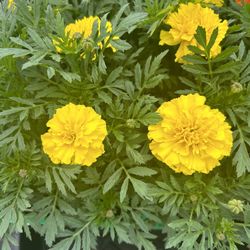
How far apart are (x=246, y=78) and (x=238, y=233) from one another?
0.29 metres

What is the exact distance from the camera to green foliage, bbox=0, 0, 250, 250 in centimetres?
86

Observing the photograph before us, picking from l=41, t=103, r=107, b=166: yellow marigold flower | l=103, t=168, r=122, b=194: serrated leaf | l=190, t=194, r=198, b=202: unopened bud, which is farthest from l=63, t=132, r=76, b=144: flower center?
l=190, t=194, r=198, b=202: unopened bud

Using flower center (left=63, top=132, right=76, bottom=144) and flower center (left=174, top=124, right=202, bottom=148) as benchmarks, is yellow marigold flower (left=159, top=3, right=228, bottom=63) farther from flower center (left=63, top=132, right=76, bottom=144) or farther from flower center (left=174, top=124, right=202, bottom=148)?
flower center (left=63, top=132, right=76, bottom=144)

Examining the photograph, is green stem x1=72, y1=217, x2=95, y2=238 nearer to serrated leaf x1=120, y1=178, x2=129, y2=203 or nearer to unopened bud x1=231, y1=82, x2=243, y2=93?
A: serrated leaf x1=120, y1=178, x2=129, y2=203

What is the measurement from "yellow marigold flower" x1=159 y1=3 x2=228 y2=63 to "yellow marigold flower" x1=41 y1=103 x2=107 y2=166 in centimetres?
21

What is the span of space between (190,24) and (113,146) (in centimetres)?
27

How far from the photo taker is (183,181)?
3.04 feet

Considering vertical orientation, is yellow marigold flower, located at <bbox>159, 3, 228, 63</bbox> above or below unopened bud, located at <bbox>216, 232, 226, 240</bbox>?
above

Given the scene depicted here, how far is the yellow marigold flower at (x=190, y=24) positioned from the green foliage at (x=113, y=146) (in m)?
0.02

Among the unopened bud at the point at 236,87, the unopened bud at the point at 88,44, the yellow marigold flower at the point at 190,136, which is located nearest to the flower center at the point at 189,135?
the yellow marigold flower at the point at 190,136

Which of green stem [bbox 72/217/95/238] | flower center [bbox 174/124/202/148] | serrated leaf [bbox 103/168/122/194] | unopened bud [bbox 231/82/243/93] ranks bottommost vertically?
green stem [bbox 72/217/95/238]

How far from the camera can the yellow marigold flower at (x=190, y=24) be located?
2.99 feet

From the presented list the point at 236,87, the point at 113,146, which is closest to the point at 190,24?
the point at 236,87

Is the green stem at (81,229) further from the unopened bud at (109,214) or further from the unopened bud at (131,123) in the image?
the unopened bud at (131,123)
